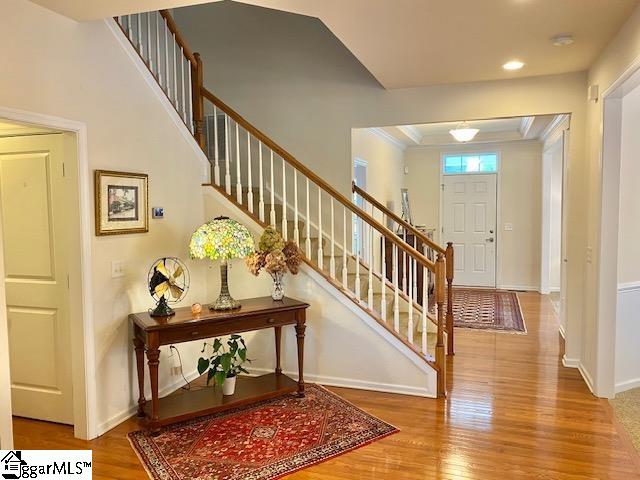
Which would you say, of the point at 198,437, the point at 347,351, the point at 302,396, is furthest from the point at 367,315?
the point at 198,437

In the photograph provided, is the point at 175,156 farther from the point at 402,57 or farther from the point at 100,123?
the point at 402,57

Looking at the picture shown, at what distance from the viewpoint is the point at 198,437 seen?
3.11 m

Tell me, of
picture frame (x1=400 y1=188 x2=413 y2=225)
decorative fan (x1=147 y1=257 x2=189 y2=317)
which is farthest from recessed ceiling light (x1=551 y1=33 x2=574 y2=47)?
picture frame (x1=400 y1=188 x2=413 y2=225)

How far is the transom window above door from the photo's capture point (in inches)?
333

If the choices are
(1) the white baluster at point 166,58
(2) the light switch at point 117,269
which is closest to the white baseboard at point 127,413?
(2) the light switch at point 117,269

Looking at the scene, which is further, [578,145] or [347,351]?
[578,145]

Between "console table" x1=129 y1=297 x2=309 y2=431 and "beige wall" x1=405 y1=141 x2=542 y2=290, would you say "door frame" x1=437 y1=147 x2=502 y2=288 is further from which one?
"console table" x1=129 y1=297 x2=309 y2=431

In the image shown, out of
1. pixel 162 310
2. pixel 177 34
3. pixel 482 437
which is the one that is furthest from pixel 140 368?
pixel 177 34

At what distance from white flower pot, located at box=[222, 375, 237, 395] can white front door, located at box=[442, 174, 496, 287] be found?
237 inches

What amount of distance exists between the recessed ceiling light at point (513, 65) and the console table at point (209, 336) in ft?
8.38

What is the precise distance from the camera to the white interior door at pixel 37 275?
3223mm

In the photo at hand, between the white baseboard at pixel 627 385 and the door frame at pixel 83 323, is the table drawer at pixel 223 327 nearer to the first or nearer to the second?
the door frame at pixel 83 323

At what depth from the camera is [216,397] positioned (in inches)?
138

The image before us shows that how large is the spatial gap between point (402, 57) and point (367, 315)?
6.70 feet
